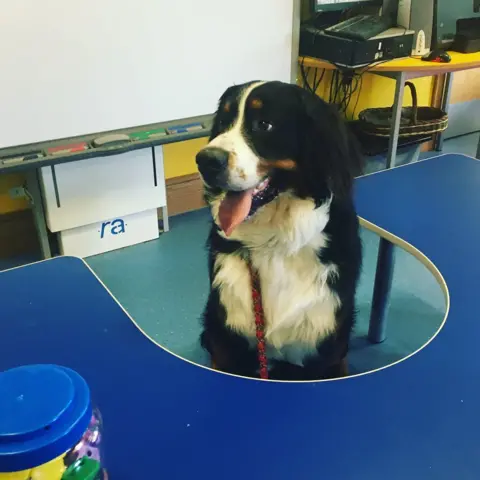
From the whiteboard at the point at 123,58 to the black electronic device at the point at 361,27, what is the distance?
0.25m

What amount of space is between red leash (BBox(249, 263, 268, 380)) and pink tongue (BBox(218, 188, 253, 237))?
11cm

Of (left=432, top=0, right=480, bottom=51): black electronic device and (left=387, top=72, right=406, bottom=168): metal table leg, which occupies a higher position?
(left=432, top=0, right=480, bottom=51): black electronic device

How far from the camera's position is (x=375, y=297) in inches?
80.4

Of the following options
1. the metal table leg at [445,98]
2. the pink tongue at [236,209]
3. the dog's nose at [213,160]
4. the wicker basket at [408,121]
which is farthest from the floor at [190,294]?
the metal table leg at [445,98]

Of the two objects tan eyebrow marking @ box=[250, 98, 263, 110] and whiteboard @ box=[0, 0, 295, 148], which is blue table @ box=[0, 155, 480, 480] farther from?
whiteboard @ box=[0, 0, 295, 148]

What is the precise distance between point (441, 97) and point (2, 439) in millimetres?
3839

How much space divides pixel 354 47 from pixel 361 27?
0.21m

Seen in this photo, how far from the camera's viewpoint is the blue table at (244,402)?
849 mm

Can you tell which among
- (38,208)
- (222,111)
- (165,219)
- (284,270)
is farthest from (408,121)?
(284,270)

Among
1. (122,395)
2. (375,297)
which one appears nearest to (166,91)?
(375,297)

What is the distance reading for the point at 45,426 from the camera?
Result: 1.96 feet

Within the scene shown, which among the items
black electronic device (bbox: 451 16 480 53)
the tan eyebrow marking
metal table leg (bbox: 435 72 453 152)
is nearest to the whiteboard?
black electronic device (bbox: 451 16 480 53)

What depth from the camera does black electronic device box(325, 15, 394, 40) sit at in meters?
2.65

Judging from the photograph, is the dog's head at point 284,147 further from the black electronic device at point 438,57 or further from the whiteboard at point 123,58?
the black electronic device at point 438,57
